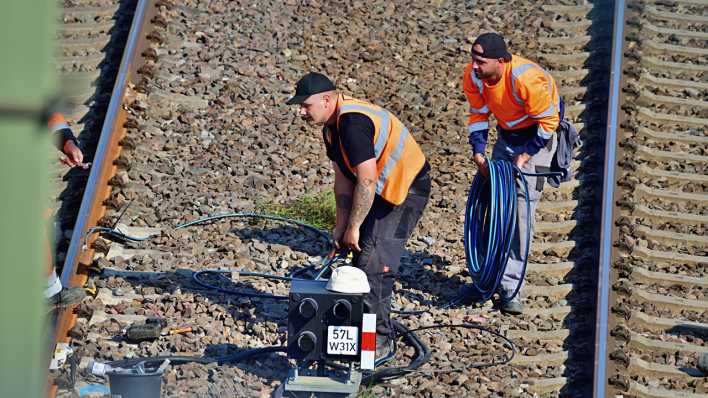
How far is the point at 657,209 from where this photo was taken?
7.94m

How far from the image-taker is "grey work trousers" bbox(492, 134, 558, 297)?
23.0 ft

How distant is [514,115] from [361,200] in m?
1.66

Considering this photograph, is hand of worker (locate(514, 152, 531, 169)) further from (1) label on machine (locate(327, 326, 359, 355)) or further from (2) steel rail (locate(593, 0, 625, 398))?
(1) label on machine (locate(327, 326, 359, 355))

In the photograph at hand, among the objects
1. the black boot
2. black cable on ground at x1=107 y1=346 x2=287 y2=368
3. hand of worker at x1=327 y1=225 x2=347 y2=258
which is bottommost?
black cable on ground at x1=107 y1=346 x2=287 y2=368

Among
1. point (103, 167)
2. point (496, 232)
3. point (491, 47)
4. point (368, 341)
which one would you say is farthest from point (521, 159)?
point (103, 167)

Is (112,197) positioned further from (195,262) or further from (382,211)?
(382,211)

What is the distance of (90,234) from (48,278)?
1.11 meters

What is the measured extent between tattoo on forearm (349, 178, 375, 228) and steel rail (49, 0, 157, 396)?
187cm

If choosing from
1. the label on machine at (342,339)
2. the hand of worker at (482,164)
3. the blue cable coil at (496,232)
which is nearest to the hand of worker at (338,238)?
the label on machine at (342,339)

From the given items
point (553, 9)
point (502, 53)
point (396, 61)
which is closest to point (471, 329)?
point (502, 53)

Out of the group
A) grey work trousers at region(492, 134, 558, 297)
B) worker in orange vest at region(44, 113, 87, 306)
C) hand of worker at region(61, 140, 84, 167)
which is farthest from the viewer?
grey work trousers at region(492, 134, 558, 297)

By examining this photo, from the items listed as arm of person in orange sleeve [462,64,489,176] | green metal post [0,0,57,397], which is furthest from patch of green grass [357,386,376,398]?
green metal post [0,0,57,397]

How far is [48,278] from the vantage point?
604 cm

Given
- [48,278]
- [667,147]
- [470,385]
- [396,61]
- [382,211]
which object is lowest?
[470,385]
